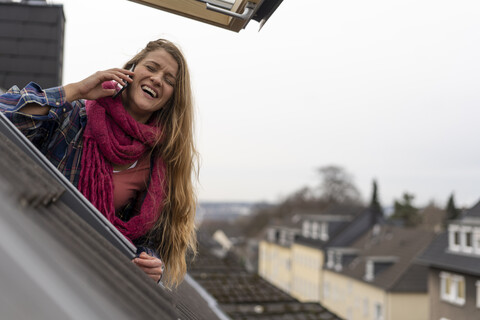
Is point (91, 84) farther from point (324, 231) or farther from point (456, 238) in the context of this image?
point (324, 231)

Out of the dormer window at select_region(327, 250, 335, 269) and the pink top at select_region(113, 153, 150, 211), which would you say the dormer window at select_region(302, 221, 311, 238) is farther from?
the pink top at select_region(113, 153, 150, 211)

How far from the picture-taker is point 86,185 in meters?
1.67

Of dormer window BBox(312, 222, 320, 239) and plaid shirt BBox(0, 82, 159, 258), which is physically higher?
plaid shirt BBox(0, 82, 159, 258)

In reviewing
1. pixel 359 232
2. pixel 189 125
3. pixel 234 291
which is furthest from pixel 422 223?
pixel 189 125

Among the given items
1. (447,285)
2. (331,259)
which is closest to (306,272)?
(331,259)

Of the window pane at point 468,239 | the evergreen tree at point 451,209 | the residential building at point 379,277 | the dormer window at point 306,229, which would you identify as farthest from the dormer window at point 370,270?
the evergreen tree at point 451,209

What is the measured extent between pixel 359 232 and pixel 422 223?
61.8ft

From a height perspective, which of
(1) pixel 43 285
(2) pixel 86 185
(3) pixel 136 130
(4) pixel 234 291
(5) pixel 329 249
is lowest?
(5) pixel 329 249

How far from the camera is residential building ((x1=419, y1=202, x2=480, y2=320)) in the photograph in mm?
19172

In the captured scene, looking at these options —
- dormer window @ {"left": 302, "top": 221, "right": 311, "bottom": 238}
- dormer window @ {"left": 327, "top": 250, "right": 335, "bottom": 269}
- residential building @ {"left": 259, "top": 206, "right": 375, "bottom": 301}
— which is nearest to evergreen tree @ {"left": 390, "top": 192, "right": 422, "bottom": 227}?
residential building @ {"left": 259, "top": 206, "right": 375, "bottom": 301}

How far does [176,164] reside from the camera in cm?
182

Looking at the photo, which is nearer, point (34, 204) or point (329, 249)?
point (34, 204)

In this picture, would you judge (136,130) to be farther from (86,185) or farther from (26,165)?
(26,165)

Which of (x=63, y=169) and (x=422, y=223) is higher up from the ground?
(x=63, y=169)
